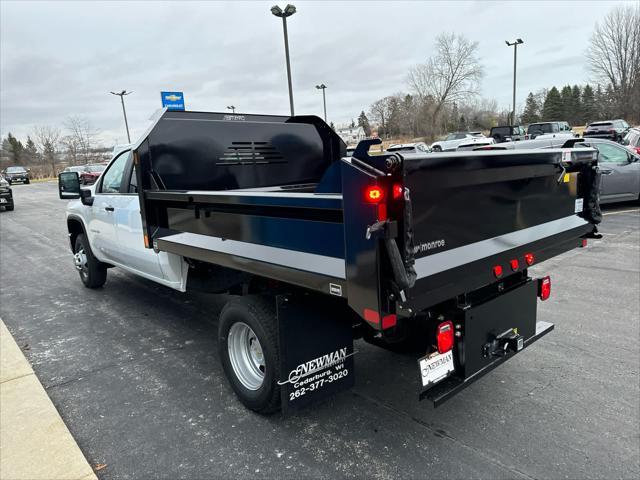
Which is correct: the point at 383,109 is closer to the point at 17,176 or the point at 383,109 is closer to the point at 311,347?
the point at 17,176

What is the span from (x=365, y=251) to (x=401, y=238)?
0.18 m

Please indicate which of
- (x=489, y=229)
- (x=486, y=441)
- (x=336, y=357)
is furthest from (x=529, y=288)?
(x=336, y=357)

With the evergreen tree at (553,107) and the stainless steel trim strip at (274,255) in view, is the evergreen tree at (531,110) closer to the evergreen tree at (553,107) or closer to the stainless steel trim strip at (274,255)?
the evergreen tree at (553,107)

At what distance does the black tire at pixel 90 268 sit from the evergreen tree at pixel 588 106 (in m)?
73.5

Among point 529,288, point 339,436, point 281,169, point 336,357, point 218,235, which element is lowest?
point 339,436

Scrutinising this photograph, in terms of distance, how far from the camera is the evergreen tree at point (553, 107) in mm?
81938

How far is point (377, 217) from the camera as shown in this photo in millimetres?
2145

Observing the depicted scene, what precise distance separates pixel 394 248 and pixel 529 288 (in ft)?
5.53

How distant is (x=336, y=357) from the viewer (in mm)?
3107

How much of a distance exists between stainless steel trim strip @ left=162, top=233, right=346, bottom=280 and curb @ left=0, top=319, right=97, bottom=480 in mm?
1568

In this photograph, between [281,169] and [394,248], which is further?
[281,169]

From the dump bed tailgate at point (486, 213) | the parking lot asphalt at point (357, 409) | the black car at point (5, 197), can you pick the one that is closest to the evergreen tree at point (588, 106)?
the black car at point (5, 197)

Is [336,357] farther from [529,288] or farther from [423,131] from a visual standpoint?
[423,131]

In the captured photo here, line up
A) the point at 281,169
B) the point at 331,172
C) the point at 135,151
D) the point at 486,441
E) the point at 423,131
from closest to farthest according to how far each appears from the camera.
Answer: the point at 331,172 → the point at 486,441 → the point at 135,151 → the point at 281,169 → the point at 423,131
